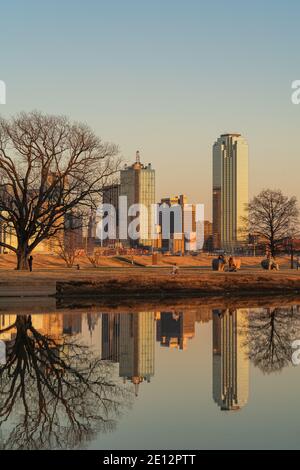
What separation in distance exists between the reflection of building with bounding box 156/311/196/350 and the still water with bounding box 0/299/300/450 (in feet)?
0.21

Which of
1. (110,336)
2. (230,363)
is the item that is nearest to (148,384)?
(230,363)

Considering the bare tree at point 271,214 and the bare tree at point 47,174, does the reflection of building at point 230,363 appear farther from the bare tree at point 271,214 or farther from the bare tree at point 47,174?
the bare tree at point 271,214

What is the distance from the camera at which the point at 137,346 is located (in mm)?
21703

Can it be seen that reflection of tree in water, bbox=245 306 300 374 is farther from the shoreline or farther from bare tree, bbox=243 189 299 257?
bare tree, bbox=243 189 299 257

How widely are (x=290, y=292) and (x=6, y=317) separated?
23772 mm

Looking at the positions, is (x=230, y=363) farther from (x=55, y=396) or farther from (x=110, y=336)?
(x=110, y=336)

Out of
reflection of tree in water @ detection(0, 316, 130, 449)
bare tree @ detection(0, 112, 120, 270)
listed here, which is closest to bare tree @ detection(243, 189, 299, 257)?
bare tree @ detection(0, 112, 120, 270)

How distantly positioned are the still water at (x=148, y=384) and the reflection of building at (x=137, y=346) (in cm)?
4

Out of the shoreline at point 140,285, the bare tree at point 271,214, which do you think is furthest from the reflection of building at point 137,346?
the bare tree at point 271,214

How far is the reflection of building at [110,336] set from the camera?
20391 mm

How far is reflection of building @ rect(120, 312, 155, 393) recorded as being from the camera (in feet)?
56.3

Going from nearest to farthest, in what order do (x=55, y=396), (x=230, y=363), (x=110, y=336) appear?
(x=55, y=396), (x=230, y=363), (x=110, y=336)

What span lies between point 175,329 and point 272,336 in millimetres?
3978

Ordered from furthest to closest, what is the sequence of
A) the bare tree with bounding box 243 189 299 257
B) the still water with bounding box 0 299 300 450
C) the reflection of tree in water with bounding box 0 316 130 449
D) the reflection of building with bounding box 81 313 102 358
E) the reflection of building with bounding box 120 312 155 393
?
the bare tree with bounding box 243 189 299 257
the reflection of building with bounding box 81 313 102 358
the reflection of building with bounding box 120 312 155 393
the reflection of tree in water with bounding box 0 316 130 449
the still water with bounding box 0 299 300 450
